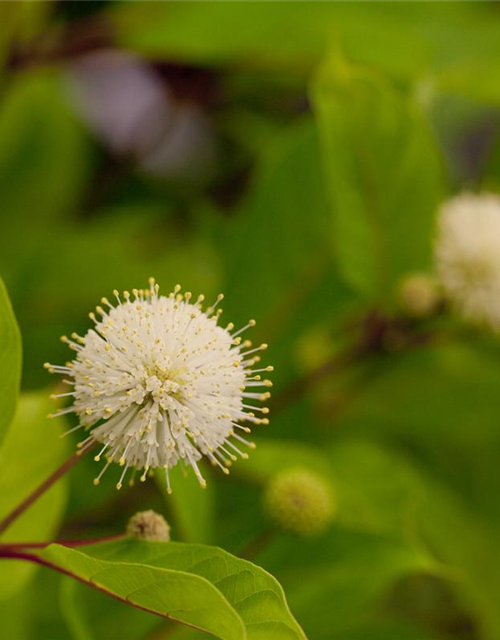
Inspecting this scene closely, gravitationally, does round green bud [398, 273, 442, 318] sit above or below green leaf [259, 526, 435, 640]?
above

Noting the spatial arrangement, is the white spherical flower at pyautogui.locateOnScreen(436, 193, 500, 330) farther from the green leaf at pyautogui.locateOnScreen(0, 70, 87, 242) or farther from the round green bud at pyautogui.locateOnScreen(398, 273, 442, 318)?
the green leaf at pyautogui.locateOnScreen(0, 70, 87, 242)

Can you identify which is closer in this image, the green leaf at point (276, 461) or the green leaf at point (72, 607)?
the green leaf at point (72, 607)

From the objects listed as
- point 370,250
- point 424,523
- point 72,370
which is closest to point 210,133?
point 370,250

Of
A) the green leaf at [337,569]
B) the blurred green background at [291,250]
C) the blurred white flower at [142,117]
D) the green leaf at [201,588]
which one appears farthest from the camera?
the blurred white flower at [142,117]

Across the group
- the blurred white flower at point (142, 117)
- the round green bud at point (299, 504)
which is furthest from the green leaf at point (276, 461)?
the blurred white flower at point (142, 117)

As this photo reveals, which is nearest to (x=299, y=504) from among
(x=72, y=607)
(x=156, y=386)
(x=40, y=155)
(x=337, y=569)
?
(x=337, y=569)

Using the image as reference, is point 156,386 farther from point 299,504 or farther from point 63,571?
point 299,504

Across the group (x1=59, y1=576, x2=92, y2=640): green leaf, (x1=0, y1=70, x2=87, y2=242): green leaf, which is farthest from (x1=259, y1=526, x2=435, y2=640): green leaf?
(x1=0, y1=70, x2=87, y2=242): green leaf

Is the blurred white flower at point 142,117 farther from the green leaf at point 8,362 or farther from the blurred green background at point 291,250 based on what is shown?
the green leaf at point 8,362
